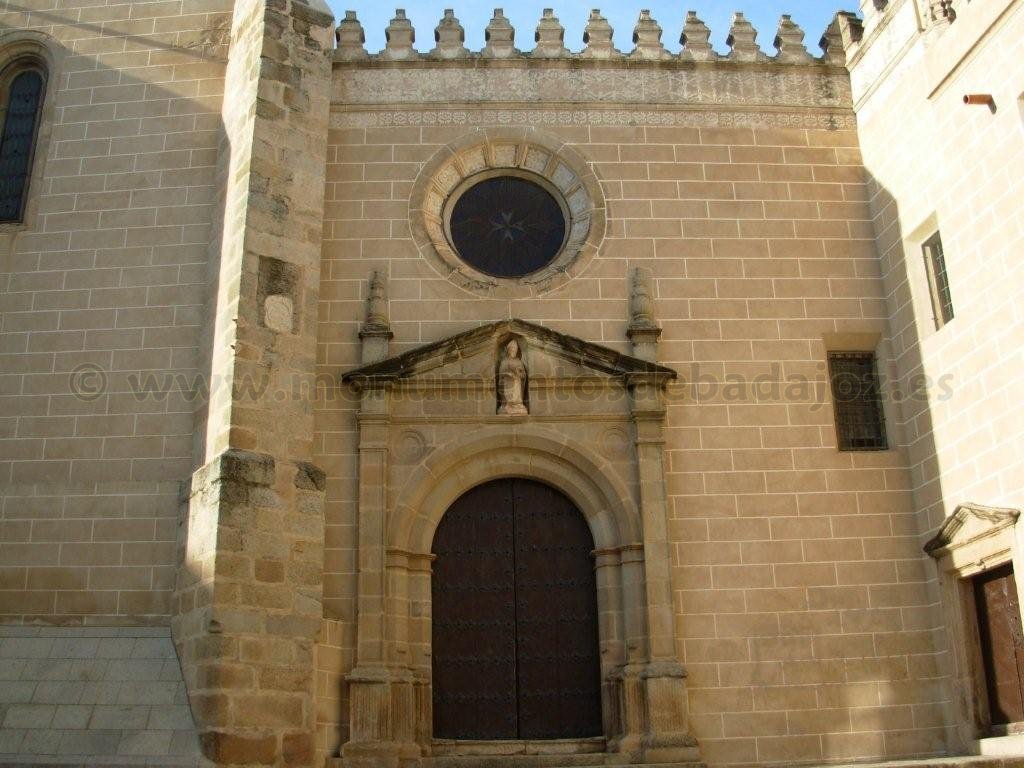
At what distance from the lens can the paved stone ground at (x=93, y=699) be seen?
30.5 feet

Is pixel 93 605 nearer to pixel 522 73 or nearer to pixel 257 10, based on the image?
pixel 257 10

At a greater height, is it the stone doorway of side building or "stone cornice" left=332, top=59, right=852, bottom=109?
"stone cornice" left=332, top=59, right=852, bottom=109

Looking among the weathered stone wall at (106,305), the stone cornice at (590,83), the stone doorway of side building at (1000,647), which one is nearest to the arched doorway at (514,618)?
the weathered stone wall at (106,305)

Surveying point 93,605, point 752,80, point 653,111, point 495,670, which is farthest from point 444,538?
point 752,80

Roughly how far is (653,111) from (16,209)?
7427 millimetres

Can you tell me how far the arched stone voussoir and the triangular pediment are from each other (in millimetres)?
717

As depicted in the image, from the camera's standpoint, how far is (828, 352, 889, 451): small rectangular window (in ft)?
39.5

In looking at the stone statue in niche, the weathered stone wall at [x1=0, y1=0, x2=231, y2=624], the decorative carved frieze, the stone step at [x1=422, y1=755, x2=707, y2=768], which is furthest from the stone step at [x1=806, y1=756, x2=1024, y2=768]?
the decorative carved frieze

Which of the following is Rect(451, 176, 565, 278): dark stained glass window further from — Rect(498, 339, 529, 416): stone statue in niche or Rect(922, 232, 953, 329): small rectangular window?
Rect(922, 232, 953, 329): small rectangular window

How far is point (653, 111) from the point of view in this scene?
42.9ft

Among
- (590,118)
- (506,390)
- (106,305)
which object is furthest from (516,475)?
(106,305)

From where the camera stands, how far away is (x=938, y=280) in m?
11.7

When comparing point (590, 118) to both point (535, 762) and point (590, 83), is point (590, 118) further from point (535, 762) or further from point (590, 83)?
point (535, 762)

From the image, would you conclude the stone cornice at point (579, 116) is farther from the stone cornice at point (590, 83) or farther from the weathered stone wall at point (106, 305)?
the weathered stone wall at point (106, 305)
